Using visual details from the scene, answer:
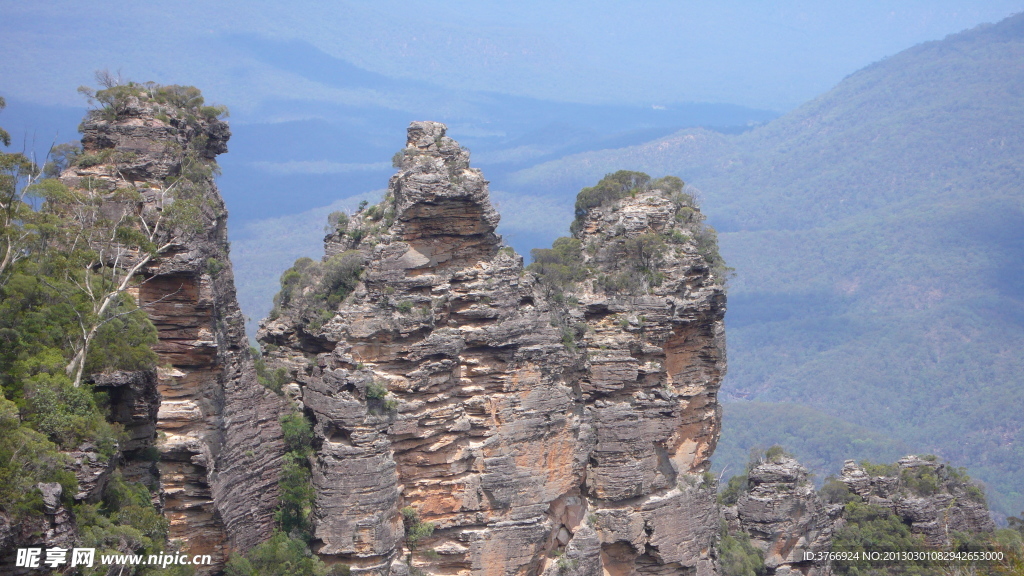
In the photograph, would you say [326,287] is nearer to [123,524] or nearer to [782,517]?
[123,524]

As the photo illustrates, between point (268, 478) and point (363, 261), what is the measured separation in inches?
371

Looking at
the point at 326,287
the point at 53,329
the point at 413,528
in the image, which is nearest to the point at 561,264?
the point at 326,287

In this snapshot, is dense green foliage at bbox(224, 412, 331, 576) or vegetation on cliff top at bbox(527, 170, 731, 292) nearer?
dense green foliage at bbox(224, 412, 331, 576)

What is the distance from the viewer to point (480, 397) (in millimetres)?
46031

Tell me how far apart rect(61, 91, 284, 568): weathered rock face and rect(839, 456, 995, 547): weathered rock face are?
41.9m

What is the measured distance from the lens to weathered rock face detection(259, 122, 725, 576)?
43.3 m

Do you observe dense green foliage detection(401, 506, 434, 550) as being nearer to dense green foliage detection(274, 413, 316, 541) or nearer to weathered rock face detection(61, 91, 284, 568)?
dense green foliage detection(274, 413, 316, 541)

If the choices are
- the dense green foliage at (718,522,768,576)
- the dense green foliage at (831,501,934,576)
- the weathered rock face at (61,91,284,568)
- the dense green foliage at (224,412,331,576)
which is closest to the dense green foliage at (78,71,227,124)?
the weathered rock face at (61,91,284,568)

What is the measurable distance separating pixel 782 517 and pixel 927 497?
491 inches

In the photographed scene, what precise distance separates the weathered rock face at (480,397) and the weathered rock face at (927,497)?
67.5 ft

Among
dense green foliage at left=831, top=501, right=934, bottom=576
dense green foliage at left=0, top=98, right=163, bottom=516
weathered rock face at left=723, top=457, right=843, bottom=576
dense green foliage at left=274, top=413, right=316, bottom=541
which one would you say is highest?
dense green foliage at left=0, top=98, right=163, bottom=516

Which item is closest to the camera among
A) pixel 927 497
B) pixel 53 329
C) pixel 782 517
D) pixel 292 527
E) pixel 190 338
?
pixel 53 329

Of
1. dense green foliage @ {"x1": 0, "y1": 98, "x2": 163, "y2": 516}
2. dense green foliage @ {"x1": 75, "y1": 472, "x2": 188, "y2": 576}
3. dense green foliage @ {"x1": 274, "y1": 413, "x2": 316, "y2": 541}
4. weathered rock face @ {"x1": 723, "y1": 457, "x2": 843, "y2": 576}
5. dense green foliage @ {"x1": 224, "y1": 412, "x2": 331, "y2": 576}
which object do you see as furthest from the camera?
weathered rock face @ {"x1": 723, "y1": 457, "x2": 843, "y2": 576}

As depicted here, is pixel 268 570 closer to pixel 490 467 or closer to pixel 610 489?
pixel 490 467
